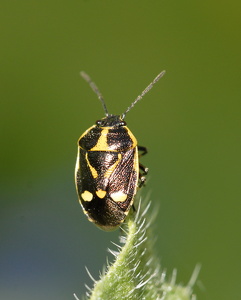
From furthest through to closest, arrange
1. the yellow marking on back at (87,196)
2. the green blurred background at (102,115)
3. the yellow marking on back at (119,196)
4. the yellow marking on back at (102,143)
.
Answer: the green blurred background at (102,115) < the yellow marking on back at (102,143) < the yellow marking on back at (87,196) < the yellow marking on back at (119,196)

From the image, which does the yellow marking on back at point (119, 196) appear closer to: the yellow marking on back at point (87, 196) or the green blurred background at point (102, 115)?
the yellow marking on back at point (87, 196)

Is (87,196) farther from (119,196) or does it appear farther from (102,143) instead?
(102,143)

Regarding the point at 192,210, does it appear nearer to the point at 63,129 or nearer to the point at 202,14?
the point at 63,129

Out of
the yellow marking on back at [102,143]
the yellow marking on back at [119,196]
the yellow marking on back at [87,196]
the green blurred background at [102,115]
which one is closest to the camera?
the yellow marking on back at [119,196]

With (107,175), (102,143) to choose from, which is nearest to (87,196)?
(107,175)

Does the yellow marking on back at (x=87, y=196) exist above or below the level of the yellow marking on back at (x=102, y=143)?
below

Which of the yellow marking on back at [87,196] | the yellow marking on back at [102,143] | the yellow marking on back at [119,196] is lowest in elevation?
the yellow marking on back at [119,196]

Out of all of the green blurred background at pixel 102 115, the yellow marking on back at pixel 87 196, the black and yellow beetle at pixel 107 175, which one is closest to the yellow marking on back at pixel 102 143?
the black and yellow beetle at pixel 107 175
